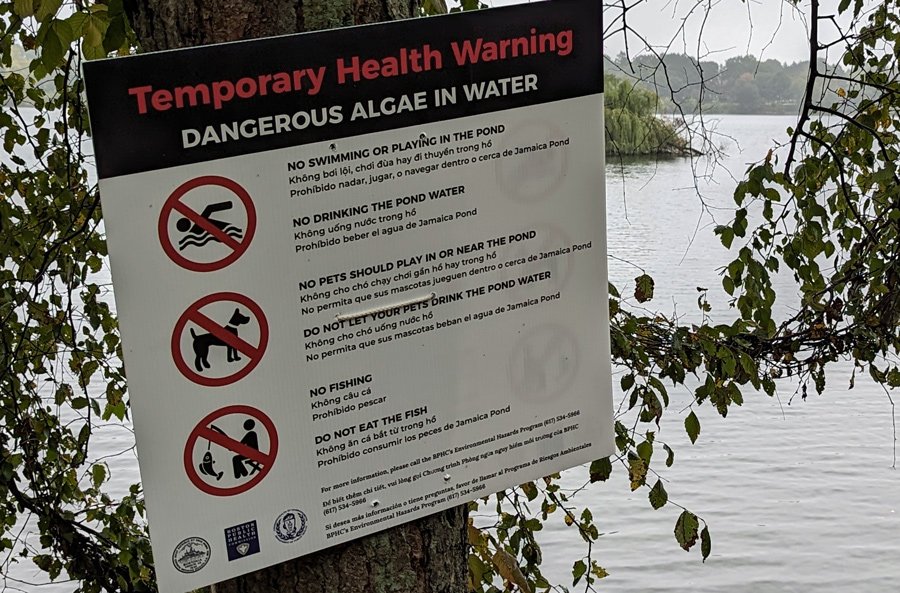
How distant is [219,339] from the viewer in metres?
0.80

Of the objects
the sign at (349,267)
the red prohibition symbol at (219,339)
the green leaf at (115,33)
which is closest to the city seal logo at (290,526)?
the sign at (349,267)

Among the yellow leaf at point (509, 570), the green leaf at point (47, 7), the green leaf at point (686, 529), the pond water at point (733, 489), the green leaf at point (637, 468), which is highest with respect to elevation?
the green leaf at point (47, 7)

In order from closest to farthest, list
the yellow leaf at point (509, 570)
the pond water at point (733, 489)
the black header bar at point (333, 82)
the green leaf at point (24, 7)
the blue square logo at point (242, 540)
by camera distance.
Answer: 1. the black header bar at point (333, 82)
2. the blue square logo at point (242, 540)
3. the green leaf at point (24, 7)
4. the yellow leaf at point (509, 570)
5. the pond water at point (733, 489)

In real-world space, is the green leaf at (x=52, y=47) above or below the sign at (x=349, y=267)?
above

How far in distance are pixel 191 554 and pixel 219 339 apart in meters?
0.19

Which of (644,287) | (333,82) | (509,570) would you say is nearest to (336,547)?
(333,82)

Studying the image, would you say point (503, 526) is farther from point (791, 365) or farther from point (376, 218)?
point (376, 218)

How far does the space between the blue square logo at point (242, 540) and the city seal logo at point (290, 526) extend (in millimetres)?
21

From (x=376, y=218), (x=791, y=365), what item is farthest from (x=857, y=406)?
(x=376, y=218)

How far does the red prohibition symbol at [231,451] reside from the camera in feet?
2.66

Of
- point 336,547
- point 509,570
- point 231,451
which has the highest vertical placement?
point 231,451

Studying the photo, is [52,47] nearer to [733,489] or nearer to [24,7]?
[24,7]

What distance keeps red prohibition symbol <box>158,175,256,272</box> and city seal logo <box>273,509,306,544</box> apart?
247 mm

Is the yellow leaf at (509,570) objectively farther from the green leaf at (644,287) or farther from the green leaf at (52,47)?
the green leaf at (52,47)
